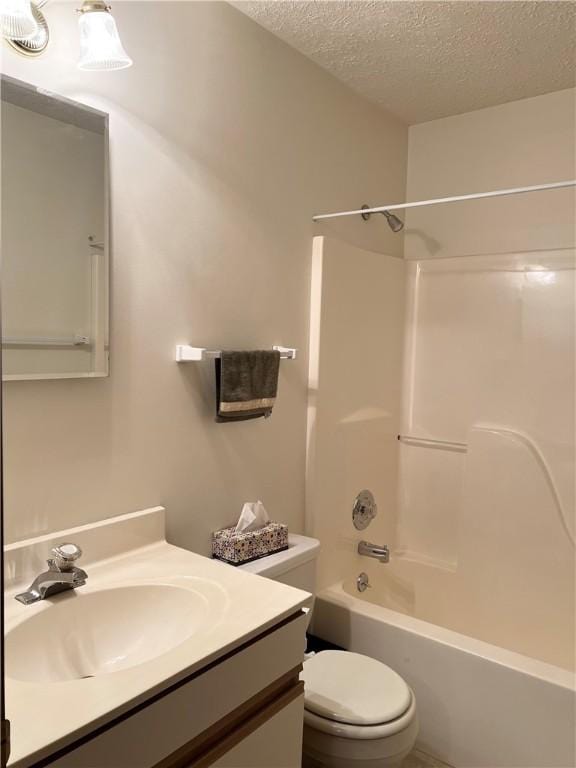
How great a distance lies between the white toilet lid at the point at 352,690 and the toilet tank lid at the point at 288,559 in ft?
0.96

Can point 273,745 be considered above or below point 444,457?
below

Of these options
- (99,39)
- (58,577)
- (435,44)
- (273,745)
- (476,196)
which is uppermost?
(435,44)

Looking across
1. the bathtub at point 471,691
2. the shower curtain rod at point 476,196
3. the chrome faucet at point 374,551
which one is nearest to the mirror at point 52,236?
the shower curtain rod at point 476,196

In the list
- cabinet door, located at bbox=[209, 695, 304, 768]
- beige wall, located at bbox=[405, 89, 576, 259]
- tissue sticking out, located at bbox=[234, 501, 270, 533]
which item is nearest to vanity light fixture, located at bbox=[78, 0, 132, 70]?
tissue sticking out, located at bbox=[234, 501, 270, 533]

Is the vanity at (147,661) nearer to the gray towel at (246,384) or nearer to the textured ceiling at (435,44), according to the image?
the gray towel at (246,384)

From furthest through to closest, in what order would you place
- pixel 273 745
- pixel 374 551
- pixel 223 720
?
pixel 374 551
pixel 273 745
pixel 223 720

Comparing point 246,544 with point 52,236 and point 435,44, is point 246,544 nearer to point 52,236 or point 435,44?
point 52,236

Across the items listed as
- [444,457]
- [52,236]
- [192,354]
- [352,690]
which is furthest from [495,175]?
[352,690]

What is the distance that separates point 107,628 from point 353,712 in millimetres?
725

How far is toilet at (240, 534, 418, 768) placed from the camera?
60.7 inches

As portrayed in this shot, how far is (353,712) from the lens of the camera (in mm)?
1586

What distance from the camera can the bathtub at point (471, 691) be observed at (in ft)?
5.87

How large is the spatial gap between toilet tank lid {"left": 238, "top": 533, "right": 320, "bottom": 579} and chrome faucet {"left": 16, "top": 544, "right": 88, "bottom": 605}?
1.86 feet

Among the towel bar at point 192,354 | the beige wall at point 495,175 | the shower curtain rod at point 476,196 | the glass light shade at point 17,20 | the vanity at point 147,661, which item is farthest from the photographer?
the beige wall at point 495,175
